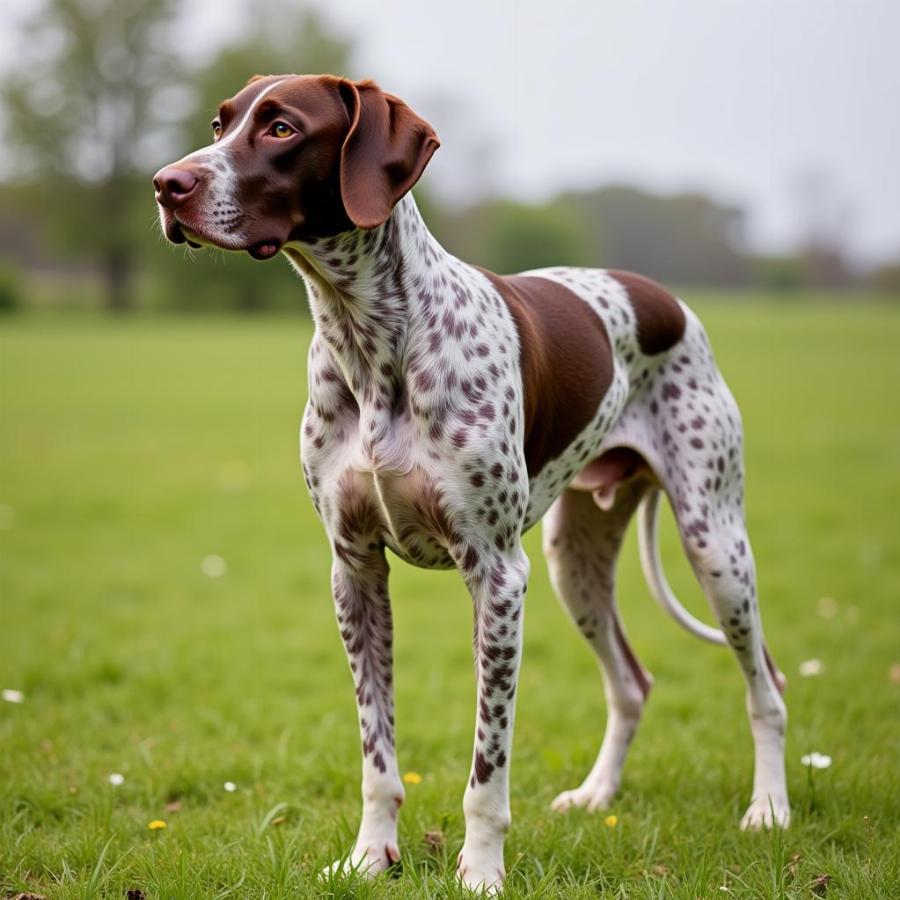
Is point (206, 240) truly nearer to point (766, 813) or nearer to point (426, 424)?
point (426, 424)

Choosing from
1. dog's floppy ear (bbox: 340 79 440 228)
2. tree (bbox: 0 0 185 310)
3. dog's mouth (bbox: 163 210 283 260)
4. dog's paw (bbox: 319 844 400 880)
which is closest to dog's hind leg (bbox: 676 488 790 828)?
dog's paw (bbox: 319 844 400 880)

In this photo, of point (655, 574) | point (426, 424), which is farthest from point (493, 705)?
point (655, 574)

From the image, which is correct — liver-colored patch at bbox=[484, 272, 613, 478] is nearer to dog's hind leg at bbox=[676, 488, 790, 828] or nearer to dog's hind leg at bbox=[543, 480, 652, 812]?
dog's hind leg at bbox=[676, 488, 790, 828]

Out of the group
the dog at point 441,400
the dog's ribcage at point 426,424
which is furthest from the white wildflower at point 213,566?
the dog's ribcage at point 426,424

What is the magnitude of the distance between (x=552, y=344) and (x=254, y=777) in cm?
213

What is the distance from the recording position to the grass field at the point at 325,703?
3547 millimetres

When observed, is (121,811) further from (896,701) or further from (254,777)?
(896,701)

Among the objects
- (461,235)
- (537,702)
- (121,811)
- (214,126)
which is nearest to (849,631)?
(537,702)

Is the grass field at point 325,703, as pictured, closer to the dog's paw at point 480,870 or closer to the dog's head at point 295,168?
the dog's paw at point 480,870

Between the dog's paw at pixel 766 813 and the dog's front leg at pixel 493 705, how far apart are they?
3.42ft

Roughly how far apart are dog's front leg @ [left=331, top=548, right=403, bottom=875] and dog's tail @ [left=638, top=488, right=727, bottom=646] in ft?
4.82

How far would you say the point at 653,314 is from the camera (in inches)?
159

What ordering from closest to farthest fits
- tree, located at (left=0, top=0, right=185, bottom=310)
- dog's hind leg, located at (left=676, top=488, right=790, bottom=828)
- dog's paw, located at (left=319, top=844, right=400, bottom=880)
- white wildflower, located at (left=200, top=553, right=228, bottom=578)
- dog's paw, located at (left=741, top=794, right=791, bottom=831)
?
dog's paw, located at (left=319, top=844, right=400, bottom=880) < dog's paw, located at (left=741, top=794, right=791, bottom=831) < dog's hind leg, located at (left=676, top=488, right=790, bottom=828) < white wildflower, located at (left=200, top=553, right=228, bottom=578) < tree, located at (left=0, top=0, right=185, bottom=310)

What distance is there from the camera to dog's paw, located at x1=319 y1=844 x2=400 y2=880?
3.27 meters
